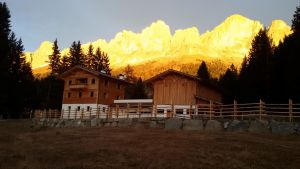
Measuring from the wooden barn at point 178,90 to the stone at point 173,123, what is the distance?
8630mm

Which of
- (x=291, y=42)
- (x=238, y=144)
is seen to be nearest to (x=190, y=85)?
(x=291, y=42)

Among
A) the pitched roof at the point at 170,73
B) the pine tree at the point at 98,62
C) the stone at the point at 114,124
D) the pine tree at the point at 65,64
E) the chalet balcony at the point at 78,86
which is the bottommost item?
the stone at the point at 114,124

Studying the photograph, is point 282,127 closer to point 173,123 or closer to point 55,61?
point 173,123

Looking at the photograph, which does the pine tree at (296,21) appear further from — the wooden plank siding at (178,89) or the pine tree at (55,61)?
the pine tree at (55,61)

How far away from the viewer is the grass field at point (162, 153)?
1850 centimetres

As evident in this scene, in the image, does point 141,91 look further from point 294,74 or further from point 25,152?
point 25,152

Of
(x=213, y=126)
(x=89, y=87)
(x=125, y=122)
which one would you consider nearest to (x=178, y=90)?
(x=125, y=122)

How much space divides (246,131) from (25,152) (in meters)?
19.0

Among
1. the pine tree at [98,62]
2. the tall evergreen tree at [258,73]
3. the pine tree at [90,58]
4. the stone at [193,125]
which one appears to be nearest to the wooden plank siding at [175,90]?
the stone at [193,125]

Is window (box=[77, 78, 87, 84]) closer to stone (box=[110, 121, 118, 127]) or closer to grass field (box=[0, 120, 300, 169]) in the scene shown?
stone (box=[110, 121, 118, 127])

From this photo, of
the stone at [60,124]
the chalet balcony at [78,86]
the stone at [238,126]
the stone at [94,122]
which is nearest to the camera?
the stone at [238,126]

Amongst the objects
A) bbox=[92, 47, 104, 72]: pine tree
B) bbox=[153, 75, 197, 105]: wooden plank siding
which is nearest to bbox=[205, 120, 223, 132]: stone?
bbox=[153, 75, 197, 105]: wooden plank siding

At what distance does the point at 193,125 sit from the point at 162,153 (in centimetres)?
1311

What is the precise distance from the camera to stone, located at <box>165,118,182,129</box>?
34.3m
